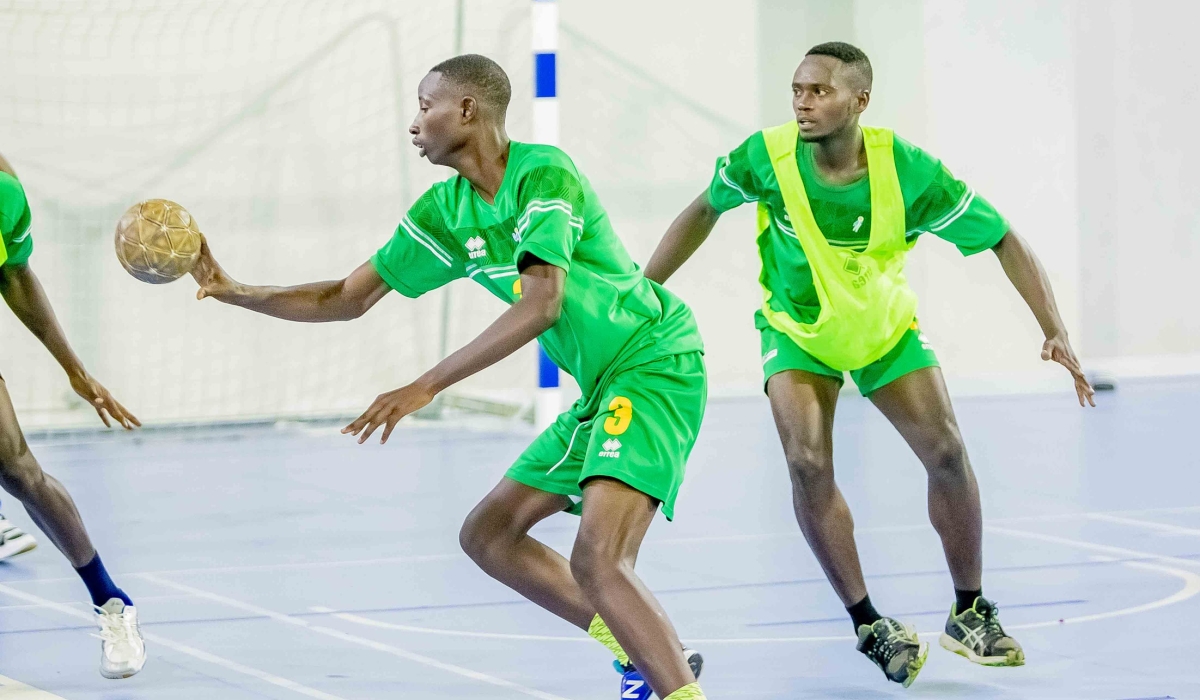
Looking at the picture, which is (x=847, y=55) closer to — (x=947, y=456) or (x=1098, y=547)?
(x=947, y=456)

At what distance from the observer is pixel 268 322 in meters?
11.0

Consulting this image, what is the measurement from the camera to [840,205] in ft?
14.4

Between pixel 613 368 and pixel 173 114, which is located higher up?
pixel 173 114

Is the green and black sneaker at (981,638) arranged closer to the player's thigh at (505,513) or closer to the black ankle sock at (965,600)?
the black ankle sock at (965,600)

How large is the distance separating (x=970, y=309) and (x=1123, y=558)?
6793 mm

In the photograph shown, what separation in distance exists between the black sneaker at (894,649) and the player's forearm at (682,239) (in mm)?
1193

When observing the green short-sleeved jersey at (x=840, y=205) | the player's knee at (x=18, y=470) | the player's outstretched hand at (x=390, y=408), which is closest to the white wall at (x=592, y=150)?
the player's knee at (x=18, y=470)

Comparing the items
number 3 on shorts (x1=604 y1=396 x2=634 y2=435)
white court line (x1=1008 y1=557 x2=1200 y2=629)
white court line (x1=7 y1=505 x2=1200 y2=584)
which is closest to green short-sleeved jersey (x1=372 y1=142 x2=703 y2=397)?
number 3 on shorts (x1=604 y1=396 x2=634 y2=435)

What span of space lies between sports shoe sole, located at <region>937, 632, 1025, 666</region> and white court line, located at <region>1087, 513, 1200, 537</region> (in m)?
2.33

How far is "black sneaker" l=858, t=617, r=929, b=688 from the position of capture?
4148 millimetres

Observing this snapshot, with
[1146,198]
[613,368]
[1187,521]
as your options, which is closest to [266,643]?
[613,368]

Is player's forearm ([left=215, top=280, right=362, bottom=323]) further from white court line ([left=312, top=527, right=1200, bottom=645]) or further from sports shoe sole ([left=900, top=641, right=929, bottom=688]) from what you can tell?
sports shoe sole ([left=900, top=641, right=929, bottom=688])

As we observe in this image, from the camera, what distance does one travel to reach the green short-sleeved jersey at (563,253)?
353 centimetres

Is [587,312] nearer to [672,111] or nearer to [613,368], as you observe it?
[613,368]
